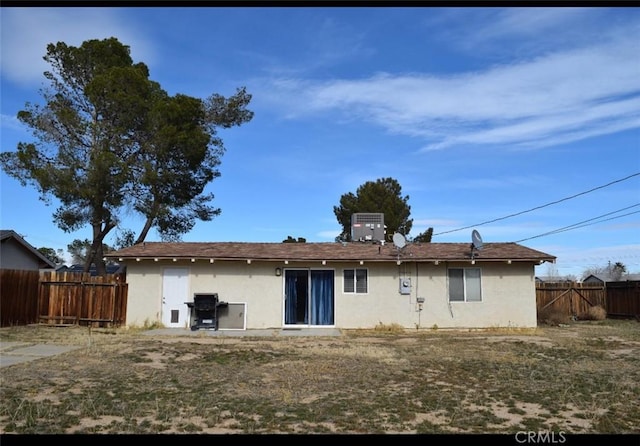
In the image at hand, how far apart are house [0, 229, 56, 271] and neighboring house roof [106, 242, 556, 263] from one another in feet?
23.5

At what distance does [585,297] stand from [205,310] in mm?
15575

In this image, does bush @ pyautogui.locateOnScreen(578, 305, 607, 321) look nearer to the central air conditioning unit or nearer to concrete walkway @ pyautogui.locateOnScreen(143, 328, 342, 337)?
the central air conditioning unit

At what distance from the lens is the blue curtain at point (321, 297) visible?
1647 centimetres

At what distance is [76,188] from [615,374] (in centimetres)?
1893

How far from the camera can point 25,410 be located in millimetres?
5965

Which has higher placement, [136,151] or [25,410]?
[136,151]

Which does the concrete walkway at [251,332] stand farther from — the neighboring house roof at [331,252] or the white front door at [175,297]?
the neighboring house roof at [331,252]

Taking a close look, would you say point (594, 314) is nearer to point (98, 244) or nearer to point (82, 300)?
point (82, 300)

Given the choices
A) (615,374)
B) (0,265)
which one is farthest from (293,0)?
(0,265)

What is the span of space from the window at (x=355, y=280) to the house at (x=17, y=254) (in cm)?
1358
